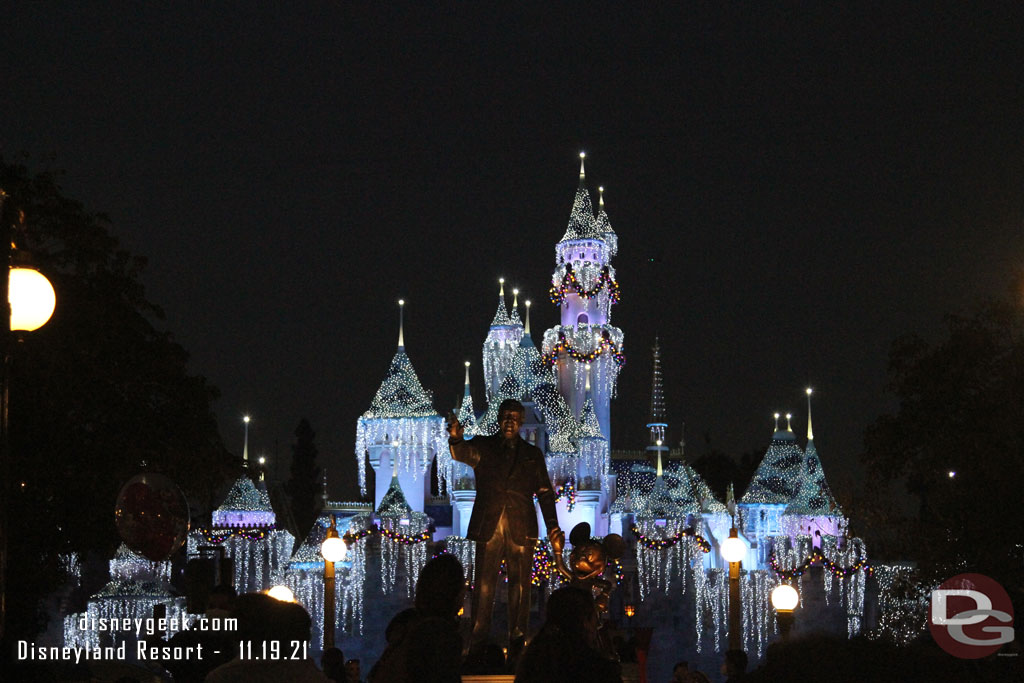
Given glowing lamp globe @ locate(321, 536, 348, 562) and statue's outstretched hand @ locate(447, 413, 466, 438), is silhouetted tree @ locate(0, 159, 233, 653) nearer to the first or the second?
glowing lamp globe @ locate(321, 536, 348, 562)

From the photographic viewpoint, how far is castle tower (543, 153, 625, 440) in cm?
5275

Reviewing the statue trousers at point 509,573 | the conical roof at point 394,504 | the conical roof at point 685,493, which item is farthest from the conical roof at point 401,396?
the statue trousers at point 509,573

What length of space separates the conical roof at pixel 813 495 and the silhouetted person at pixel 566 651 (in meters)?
44.8

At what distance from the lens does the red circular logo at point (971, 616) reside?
1395 cm

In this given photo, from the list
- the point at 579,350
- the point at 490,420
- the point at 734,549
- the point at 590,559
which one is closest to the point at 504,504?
the point at 590,559

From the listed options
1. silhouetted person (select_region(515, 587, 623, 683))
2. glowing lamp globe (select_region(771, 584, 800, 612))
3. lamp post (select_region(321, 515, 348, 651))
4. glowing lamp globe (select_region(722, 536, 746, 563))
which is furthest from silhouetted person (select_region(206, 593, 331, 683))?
glowing lamp globe (select_region(771, 584, 800, 612))

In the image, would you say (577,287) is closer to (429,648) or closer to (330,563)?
(330,563)

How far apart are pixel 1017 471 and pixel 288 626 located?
1666 cm

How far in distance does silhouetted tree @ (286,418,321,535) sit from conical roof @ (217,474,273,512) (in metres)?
26.2

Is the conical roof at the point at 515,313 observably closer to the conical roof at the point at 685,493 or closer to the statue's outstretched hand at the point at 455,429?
the conical roof at the point at 685,493

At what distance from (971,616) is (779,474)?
35.5 meters

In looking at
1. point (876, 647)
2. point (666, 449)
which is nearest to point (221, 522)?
point (666, 449)

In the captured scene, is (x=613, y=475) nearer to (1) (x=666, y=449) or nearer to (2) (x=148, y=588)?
(1) (x=666, y=449)

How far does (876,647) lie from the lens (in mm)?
3602
